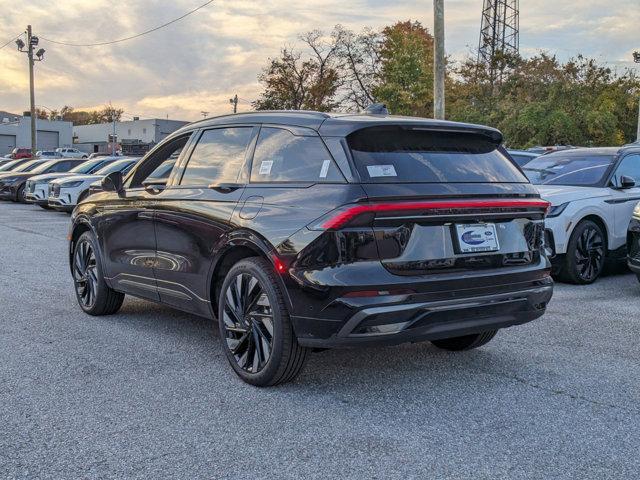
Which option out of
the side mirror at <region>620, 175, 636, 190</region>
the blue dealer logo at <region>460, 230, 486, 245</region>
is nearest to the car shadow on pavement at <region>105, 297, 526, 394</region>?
the blue dealer logo at <region>460, 230, 486, 245</region>

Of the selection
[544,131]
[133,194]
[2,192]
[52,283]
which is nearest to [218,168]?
[133,194]

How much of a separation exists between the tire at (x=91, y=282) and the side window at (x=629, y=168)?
20.5 ft

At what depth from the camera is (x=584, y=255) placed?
27.8ft

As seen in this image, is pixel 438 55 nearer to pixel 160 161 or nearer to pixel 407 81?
pixel 160 161

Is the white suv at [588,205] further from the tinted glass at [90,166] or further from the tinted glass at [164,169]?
the tinted glass at [90,166]

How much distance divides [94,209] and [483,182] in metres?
3.69

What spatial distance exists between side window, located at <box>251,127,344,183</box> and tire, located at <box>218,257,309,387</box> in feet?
1.87

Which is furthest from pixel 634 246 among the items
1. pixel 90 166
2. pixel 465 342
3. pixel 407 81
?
pixel 407 81

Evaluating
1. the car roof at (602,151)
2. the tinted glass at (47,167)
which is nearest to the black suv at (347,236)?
the car roof at (602,151)

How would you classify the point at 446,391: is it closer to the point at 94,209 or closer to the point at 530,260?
the point at 530,260

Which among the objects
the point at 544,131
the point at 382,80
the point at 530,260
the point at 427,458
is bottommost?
the point at 427,458

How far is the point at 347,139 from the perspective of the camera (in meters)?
4.24

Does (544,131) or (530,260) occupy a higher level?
(544,131)

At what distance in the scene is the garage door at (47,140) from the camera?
89312mm
